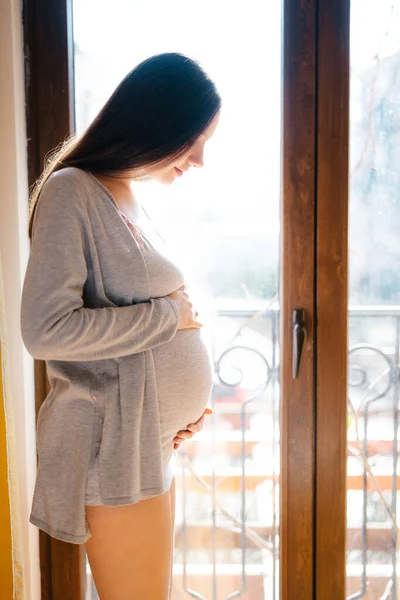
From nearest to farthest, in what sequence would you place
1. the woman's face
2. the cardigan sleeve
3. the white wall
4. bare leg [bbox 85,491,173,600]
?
1. the cardigan sleeve
2. bare leg [bbox 85,491,173,600]
3. the woman's face
4. the white wall

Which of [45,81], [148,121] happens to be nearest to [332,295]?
[148,121]

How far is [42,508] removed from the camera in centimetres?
110

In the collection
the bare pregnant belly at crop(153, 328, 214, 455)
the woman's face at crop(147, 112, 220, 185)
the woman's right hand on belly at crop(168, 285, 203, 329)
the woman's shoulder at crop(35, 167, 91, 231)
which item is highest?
the woman's face at crop(147, 112, 220, 185)

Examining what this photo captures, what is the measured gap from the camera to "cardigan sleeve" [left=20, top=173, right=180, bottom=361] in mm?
960

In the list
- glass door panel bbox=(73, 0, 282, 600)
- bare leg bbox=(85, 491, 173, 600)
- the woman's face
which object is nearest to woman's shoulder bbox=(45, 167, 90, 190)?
the woman's face

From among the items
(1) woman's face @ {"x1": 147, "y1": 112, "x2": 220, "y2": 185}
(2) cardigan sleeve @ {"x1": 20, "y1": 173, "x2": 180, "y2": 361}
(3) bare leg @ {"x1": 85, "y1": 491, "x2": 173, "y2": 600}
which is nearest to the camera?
(2) cardigan sleeve @ {"x1": 20, "y1": 173, "x2": 180, "y2": 361}

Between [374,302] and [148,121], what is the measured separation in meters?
0.84

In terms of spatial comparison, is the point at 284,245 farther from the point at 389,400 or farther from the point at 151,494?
the point at 151,494

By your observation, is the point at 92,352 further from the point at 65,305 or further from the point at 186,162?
the point at 186,162

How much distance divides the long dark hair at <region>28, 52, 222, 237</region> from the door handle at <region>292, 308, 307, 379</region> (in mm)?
577

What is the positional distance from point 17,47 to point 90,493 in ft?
3.65

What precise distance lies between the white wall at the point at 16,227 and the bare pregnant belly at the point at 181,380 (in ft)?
1.69

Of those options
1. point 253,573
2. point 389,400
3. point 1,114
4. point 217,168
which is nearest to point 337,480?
point 389,400

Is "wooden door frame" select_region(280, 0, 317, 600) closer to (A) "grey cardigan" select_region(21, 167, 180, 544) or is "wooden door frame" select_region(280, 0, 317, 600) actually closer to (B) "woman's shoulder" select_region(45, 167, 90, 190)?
(A) "grey cardigan" select_region(21, 167, 180, 544)
